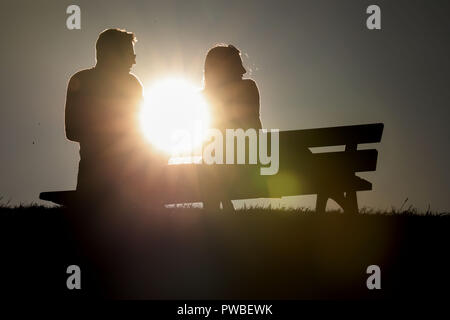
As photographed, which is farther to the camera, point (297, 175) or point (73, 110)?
point (297, 175)

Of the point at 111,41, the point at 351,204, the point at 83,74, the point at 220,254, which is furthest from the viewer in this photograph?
the point at 351,204

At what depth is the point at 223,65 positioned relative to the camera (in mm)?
6461

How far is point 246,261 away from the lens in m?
5.24

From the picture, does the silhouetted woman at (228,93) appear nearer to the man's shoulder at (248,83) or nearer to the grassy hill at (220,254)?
the man's shoulder at (248,83)

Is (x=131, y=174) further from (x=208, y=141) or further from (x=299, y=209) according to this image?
(x=299, y=209)

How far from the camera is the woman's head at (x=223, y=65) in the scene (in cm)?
645

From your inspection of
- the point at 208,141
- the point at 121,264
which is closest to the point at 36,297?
the point at 121,264

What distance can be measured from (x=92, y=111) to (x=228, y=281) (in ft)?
7.53

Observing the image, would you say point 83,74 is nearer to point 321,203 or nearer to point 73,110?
point 73,110

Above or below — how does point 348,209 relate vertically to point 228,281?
above

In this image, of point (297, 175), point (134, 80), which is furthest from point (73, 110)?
point (297, 175)

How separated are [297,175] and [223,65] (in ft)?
4.93

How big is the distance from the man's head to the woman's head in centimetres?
99

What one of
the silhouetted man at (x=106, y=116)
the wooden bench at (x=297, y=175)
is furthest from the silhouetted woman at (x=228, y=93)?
the silhouetted man at (x=106, y=116)
